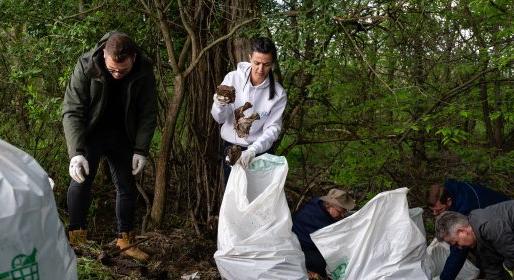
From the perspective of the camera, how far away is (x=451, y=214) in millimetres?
2963

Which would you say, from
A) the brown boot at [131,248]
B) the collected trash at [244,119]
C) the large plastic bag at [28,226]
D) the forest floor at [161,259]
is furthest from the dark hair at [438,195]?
the large plastic bag at [28,226]

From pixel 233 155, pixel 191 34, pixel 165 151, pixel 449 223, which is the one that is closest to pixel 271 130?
pixel 233 155

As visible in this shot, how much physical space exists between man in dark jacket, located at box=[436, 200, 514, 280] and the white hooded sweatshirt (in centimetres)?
107

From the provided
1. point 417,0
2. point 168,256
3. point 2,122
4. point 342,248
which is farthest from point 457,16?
point 2,122

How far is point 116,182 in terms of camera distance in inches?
119

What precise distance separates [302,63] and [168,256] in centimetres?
139

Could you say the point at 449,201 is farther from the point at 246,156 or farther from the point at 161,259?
the point at 161,259

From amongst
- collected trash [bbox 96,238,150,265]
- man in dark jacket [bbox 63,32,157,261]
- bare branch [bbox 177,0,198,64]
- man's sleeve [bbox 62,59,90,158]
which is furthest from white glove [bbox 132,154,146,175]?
bare branch [bbox 177,0,198,64]

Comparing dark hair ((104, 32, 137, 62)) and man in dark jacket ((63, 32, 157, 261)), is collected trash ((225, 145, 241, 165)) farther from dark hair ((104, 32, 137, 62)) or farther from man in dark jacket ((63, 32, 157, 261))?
dark hair ((104, 32, 137, 62))

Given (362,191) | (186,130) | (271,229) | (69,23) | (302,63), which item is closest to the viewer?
(271,229)

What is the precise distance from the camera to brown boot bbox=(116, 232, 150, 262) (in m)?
3.01

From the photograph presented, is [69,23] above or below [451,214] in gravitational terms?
above

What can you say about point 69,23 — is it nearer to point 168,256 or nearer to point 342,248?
point 168,256

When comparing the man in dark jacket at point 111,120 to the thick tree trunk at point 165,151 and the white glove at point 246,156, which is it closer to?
the thick tree trunk at point 165,151
